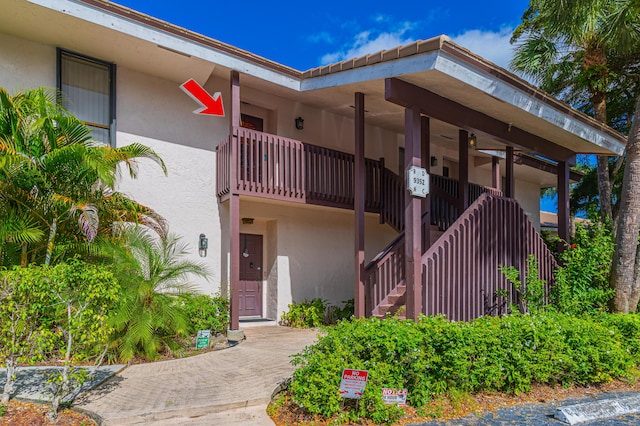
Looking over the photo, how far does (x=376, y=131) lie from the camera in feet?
42.6

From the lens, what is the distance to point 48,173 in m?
6.57

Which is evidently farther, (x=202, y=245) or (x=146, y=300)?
(x=202, y=245)

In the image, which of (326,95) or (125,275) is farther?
(326,95)

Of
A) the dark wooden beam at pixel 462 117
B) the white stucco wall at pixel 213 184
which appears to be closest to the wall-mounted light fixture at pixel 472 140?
the dark wooden beam at pixel 462 117

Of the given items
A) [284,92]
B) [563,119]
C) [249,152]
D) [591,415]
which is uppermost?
[284,92]

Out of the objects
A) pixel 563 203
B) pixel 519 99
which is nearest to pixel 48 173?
pixel 519 99

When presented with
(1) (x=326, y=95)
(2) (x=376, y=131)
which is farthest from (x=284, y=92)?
(2) (x=376, y=131)

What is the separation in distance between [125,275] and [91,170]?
1.54m

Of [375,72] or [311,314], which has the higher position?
[375,72]

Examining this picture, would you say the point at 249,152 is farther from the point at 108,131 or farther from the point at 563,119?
the point at 563,119

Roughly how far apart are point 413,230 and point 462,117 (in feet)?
8.19

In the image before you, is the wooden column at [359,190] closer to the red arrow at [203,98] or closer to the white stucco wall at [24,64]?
the red arrow at [203,98]

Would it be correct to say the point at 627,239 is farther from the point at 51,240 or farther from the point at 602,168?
the point at 51,240

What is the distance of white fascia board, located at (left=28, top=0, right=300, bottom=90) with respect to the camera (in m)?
7.29
